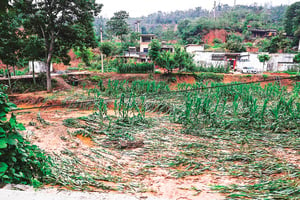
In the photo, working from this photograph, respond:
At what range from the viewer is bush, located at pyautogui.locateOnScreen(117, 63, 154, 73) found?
1789 centimetres

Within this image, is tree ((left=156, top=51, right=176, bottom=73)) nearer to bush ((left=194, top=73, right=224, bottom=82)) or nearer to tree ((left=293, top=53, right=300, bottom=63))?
bush ((left=194, top=73, right=224, bottom=82))

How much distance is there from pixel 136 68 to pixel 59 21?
24.7 feet

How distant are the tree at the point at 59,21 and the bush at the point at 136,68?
5154 millimetres

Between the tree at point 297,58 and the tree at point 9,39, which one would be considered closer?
the tree at point 9,39

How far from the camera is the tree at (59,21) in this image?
11.1m

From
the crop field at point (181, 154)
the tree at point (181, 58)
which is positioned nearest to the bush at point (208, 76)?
the tree at point (181, 58)

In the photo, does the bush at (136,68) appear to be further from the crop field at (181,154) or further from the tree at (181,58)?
the crop field at (181,154)

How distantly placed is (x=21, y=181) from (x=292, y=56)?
25.6 metres

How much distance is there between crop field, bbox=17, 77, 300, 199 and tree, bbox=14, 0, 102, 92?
694cm

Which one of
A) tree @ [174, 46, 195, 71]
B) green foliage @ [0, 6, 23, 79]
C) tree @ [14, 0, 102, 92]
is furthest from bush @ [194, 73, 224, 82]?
green foliage @ [0, 6, 23, 79]

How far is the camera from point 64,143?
5160 mm

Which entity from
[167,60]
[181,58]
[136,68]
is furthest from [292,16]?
A: [136,68]

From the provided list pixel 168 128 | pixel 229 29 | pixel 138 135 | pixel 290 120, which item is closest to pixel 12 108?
pixel 138 135

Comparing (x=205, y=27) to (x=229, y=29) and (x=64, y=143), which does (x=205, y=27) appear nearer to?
(x=229, y=29)
